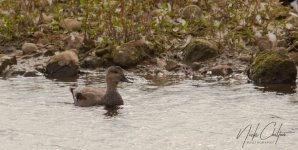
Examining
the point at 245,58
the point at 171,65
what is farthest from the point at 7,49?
the point at 245,58

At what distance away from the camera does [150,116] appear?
15.3m

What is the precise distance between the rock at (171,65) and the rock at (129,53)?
72 centimetres

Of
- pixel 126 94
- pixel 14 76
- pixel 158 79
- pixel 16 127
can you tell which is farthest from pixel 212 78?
pixel 16 127

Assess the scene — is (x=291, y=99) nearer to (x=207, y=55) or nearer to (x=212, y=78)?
(x=212, y=78)

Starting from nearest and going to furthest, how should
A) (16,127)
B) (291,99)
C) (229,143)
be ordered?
(229,143) → (16,127) → (291,99)

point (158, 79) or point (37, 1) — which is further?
point (37, 1)

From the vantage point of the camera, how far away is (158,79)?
776 inches

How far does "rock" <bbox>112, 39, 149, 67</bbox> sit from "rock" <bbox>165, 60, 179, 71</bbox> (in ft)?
2.36

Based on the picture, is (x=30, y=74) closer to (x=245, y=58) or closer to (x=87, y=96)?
(x=87, y=96)

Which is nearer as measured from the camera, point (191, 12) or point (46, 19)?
point (191, 12)

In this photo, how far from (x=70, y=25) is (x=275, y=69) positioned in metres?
7.25

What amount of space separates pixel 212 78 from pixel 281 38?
9.30ft

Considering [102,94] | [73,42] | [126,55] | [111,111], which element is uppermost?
[73,42]

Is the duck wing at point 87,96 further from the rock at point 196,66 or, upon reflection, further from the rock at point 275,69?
the rock at point 275,69
